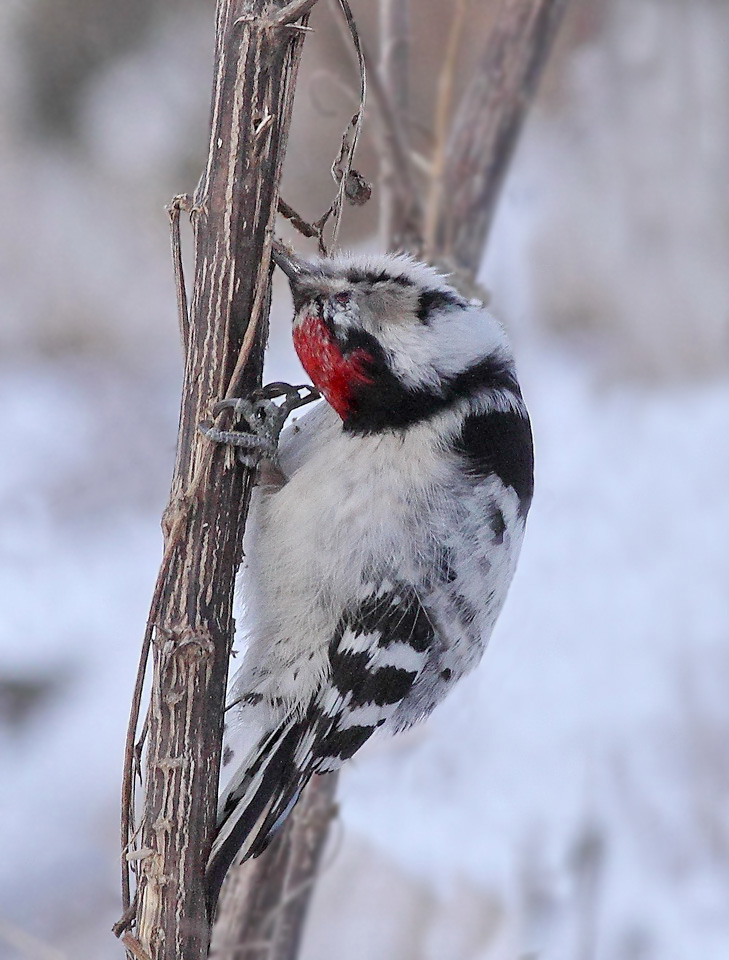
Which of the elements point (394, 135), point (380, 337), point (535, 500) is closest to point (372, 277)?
point (380, 337)

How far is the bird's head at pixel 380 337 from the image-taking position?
96 centimetres

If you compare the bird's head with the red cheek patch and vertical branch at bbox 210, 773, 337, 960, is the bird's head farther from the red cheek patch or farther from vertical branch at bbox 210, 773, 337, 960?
vertical branch at bbox 210, 773, 337, 960

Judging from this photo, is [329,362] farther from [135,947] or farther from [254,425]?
[135,947]

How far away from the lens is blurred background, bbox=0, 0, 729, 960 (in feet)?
7.41

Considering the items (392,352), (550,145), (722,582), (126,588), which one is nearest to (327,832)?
(392,352)

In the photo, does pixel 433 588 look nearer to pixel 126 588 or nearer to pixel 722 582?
pixel 126 588

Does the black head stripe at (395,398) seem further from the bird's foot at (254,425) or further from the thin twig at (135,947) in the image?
the thin twig at (135,947)

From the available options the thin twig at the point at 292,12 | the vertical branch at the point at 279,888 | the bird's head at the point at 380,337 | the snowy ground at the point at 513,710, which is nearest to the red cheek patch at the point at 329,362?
the bird's head at the point at 380,337

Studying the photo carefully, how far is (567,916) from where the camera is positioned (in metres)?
2.18

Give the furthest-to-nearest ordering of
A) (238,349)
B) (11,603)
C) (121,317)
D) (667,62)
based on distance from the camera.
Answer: (667,62), (121,317), (11,603), (238,349)

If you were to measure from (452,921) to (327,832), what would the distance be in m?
1.04

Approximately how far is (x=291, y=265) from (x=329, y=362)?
0.33ft

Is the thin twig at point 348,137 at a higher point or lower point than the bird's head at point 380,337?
higher

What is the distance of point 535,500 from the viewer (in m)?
2.47
